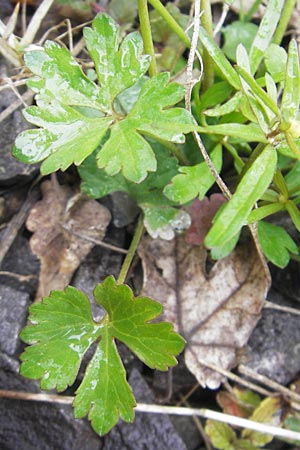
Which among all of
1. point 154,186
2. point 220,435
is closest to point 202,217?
point 154,186

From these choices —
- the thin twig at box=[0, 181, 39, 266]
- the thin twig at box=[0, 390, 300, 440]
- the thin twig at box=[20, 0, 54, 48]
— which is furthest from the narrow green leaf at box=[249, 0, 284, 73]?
the thin twig at box=[0, 390, 300, 440]

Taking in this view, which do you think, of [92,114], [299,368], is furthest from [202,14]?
[299,368]

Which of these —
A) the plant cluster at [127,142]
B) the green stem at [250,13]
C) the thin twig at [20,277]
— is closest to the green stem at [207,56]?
the plant cluster at [127,142]

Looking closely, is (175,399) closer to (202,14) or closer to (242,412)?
(242,412)

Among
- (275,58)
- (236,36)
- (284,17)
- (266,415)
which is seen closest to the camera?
(275,58)

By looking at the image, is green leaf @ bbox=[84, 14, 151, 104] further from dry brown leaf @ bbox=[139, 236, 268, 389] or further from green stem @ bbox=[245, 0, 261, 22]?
green stem @ bbox=[245, 0, 261, 22]

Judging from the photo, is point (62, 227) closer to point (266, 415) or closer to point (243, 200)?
point (243, 200)

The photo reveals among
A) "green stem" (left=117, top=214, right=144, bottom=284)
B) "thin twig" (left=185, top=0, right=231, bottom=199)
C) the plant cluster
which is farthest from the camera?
"green stem" (left=117, top=214, right=144, bottom=284)
